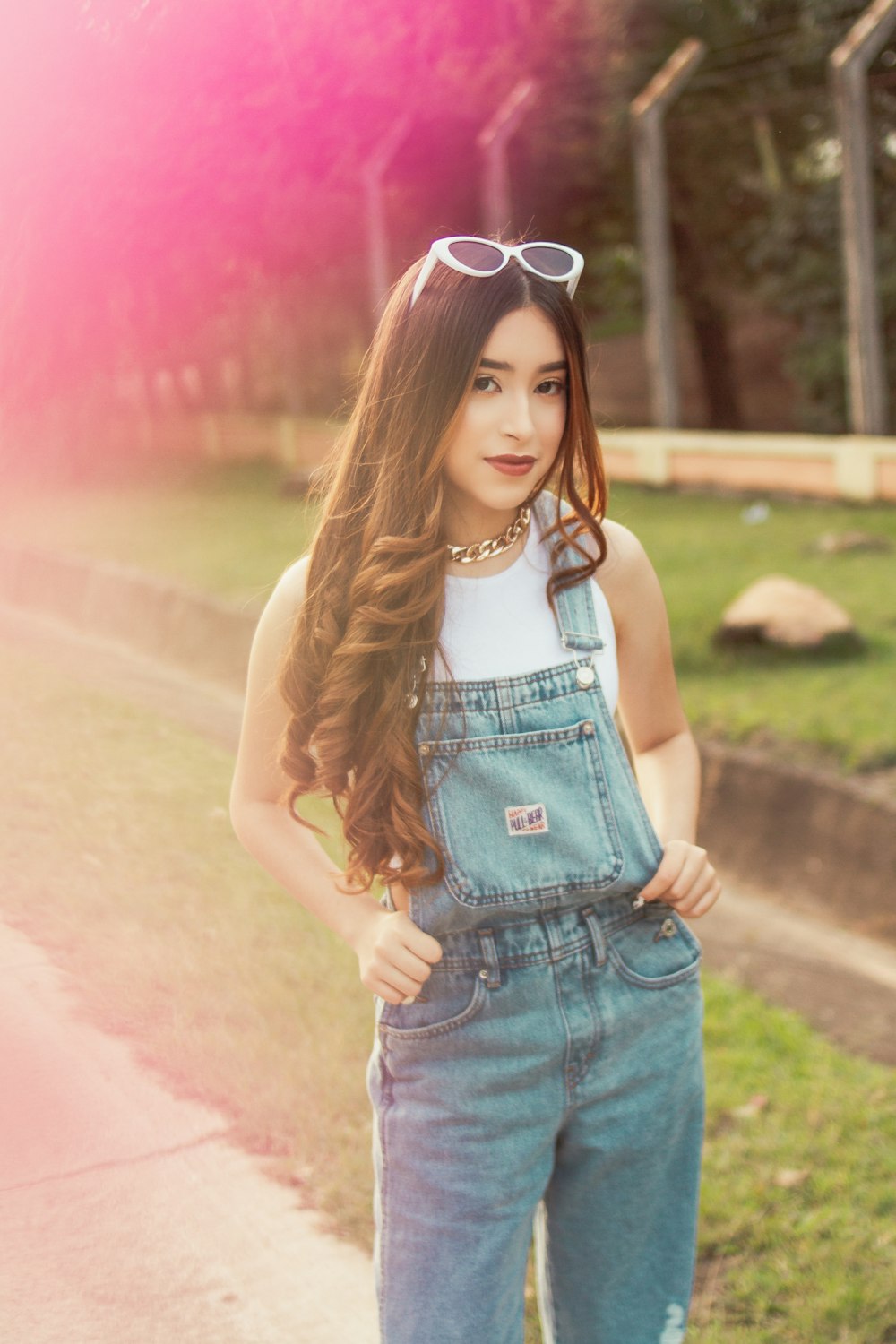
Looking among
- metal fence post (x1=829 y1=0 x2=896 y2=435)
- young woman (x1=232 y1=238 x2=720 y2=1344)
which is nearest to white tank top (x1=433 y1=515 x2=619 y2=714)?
young woman (x1=232 y1=238 x2=720 y2=1344)

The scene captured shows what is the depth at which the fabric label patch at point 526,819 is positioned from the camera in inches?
57.8

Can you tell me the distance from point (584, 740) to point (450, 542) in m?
0.26

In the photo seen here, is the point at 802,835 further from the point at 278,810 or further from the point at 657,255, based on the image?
the point at 657,255

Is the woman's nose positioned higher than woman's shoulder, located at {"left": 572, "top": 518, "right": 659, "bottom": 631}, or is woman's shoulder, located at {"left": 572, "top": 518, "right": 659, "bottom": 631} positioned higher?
the woman's nose

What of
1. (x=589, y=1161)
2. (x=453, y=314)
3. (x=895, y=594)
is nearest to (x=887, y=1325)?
(x=589, y=1161)

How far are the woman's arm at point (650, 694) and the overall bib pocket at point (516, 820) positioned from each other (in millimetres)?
131

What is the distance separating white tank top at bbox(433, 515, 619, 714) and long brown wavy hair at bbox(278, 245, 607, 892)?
0.04 meters

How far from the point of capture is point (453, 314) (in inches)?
57.0

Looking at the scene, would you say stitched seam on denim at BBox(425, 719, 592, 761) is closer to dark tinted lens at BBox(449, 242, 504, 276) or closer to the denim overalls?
the denim overalls

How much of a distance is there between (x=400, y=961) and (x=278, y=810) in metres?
0.23

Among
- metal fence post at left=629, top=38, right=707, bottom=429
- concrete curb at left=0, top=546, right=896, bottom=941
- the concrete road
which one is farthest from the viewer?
metal fence post at left=629, top=38, right=707, bottom=429

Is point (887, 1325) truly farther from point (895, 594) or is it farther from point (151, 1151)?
point (895, 594)

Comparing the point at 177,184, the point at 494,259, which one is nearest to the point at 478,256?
the point at 494,259

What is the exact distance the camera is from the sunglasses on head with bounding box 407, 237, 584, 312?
56.6 inches
